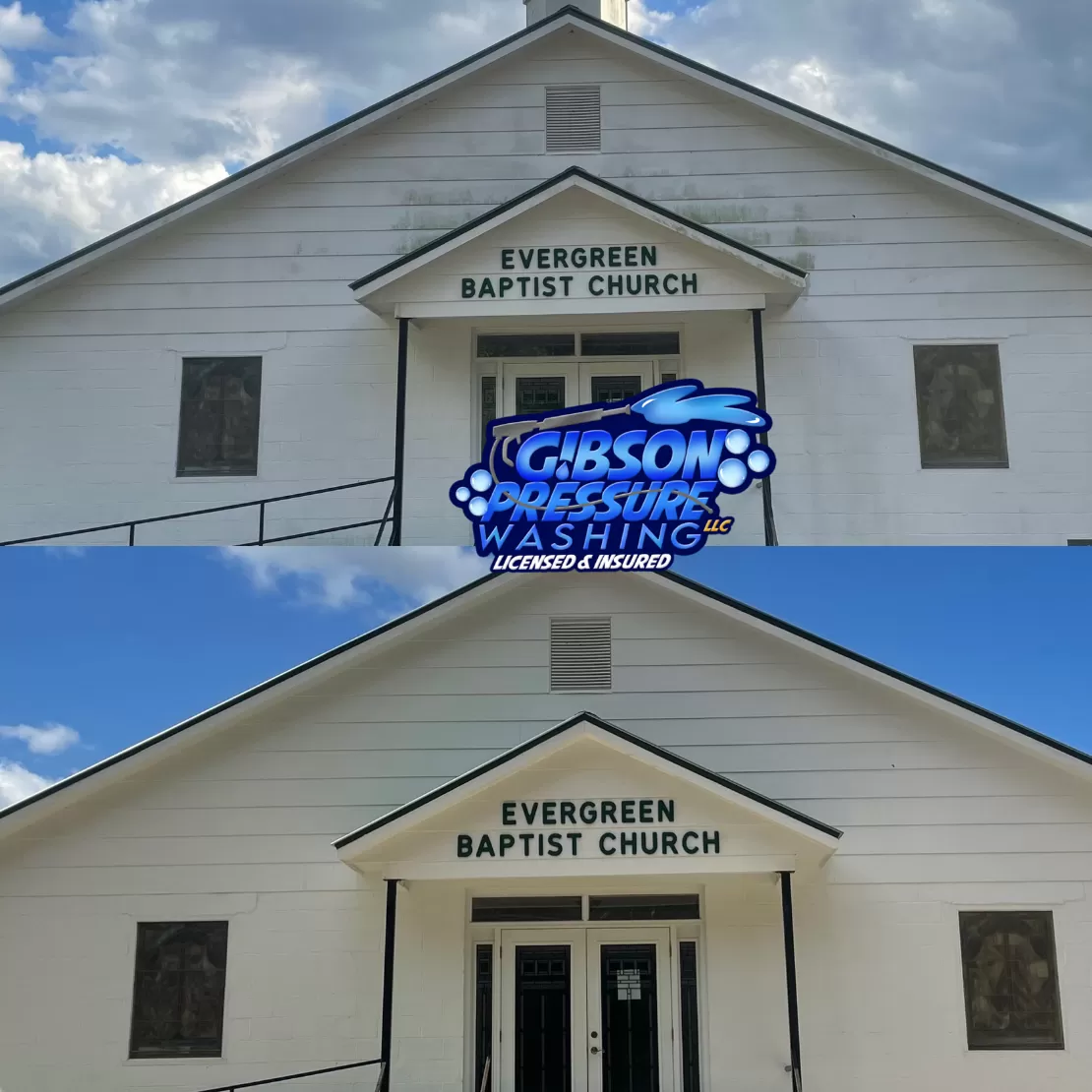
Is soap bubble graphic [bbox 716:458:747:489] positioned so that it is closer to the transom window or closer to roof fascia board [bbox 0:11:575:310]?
the transom window

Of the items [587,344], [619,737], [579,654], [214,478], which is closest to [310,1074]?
[619,737]

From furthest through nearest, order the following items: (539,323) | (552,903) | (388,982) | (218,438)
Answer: (218,438) < (539,323) < (552,903) < (388,982)

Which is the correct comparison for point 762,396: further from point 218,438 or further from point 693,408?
point 218,438

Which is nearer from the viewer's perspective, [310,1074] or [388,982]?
[310,1074]

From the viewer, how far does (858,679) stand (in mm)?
14828

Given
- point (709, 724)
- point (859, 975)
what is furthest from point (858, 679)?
point (859, 975)

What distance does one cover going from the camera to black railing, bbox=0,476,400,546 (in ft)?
51.1

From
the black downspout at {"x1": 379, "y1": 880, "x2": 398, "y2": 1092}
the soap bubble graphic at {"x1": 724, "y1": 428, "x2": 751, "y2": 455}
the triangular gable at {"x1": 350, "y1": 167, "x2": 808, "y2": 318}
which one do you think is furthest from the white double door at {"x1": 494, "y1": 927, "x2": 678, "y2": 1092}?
the triangular gable at {"x1": 350, "y1": 167, "x2": 808, "y2": 318}

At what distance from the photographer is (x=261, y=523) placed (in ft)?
51.6

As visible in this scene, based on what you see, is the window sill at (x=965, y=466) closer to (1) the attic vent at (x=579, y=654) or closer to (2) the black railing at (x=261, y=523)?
(1) the attic vent at (x=579, y=654)

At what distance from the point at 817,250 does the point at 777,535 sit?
→ 3.45 meters

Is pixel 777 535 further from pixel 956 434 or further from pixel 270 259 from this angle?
pixel 270 259

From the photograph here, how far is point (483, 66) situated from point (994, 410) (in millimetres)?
7225

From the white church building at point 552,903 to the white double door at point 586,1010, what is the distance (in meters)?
0.03
